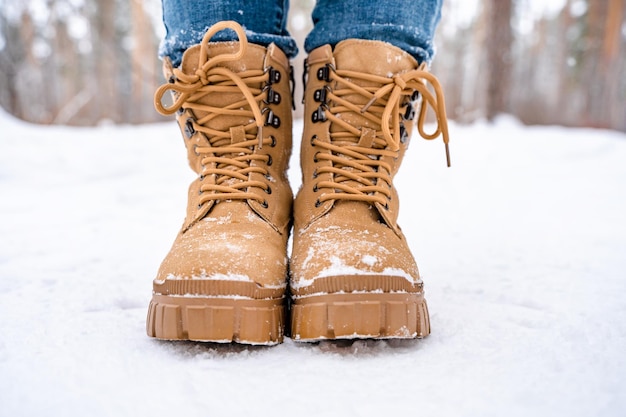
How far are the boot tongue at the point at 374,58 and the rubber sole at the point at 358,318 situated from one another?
15.9 inches

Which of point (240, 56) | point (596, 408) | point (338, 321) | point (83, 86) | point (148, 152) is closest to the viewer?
point (596, 408)

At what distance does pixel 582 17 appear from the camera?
14.8 meters

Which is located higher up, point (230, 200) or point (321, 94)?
point (321, 94)

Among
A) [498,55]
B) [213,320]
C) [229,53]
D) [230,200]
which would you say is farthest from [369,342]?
[498,55]

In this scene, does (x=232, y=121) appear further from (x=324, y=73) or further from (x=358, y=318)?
(x=358, y=318)

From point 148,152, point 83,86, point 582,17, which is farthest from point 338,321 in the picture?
point 83,86

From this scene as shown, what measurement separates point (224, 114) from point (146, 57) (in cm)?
1422

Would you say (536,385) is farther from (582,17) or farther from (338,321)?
(582,17)

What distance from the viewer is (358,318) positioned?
663mm

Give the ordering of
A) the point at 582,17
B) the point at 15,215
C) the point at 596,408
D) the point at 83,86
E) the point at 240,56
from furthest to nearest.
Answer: the point at 83,86, the point at 582,17, the point at 15,215, the point at 240,56, the point at 596,408

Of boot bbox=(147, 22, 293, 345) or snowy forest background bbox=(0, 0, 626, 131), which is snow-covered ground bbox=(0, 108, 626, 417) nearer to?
boot bbox=(147, 22, 293, 345)

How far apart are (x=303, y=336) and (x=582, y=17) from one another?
17593 mm

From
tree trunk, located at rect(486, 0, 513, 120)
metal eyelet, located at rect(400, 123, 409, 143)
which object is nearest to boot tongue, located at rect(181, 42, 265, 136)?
metal eyelet, located at rect(400, 123, 409, 143)

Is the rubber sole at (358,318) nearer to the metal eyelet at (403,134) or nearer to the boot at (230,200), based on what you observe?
the boot at (230,200)
